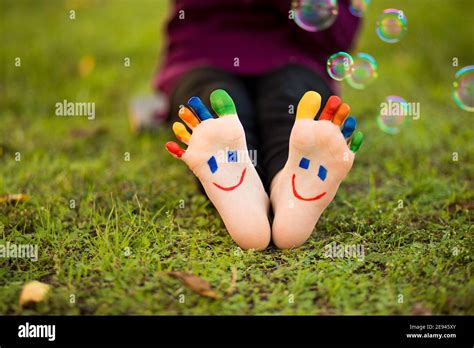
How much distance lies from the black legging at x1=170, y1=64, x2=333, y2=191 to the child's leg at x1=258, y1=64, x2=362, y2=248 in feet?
0.55

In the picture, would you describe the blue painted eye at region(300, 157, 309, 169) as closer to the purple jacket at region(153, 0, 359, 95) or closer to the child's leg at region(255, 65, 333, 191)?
the child's leg at region(255, 65, 333, 191)

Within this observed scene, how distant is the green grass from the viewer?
1380 millimetres

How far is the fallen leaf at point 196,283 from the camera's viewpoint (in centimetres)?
137

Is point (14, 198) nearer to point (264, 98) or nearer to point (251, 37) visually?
point (264, 98)

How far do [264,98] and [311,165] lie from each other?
597 mm

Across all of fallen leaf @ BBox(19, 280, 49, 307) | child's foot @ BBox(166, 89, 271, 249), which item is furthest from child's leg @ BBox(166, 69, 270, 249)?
fallen leaf @ BBox(19, 280, 49, 307)

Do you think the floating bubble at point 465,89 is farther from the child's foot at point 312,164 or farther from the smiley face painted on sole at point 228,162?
the smiley face painted on sole at point 228,162

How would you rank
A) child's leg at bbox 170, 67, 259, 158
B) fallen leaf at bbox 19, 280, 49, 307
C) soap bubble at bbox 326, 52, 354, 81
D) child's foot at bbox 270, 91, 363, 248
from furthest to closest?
soap bubble at bbox 326, 52, 354, 81
child's leg at bbox 170, 67, 259, 158
child's foot at bbox 270, 91, 363, 248
fallen leaf at bbox 19, 280, 49, 307

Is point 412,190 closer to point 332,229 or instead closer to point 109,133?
point 332,229

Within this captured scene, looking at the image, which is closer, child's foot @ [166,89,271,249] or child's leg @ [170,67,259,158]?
child's foot @ [166,89,271,249]

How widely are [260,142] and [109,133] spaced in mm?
1062

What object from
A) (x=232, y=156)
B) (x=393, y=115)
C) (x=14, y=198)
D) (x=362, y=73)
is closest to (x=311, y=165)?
(x=232, y=156)

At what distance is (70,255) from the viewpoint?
1567 millimetres

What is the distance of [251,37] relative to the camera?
2312 millimetres
